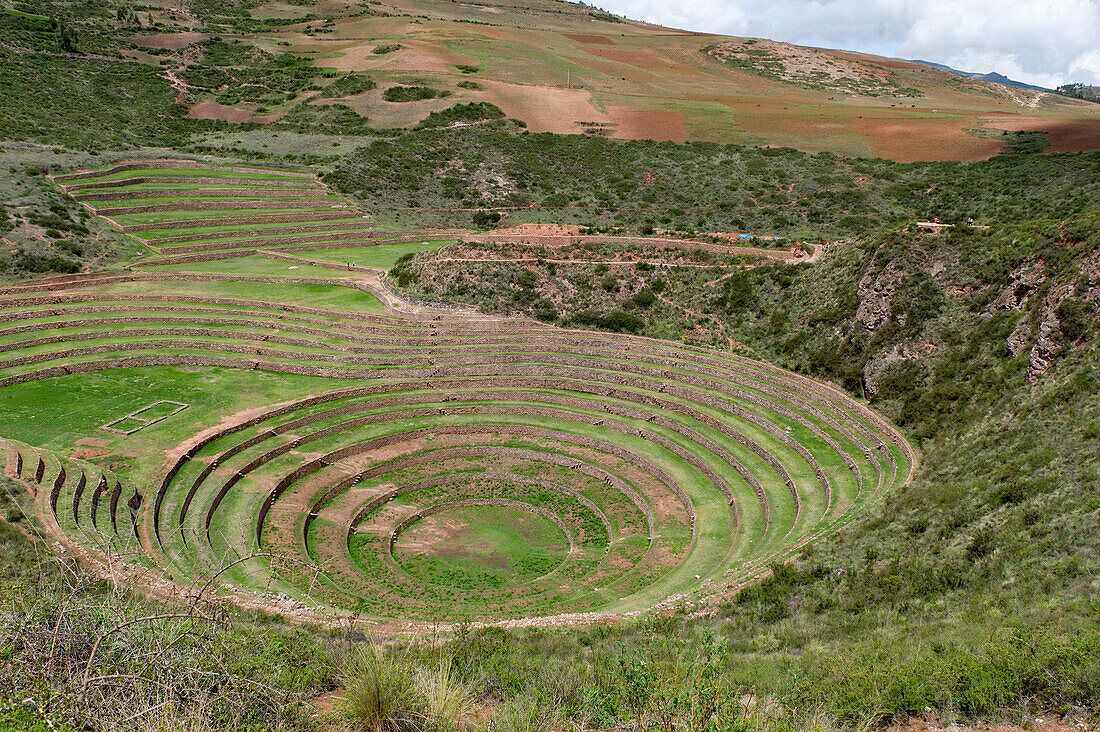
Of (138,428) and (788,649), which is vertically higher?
(788,649)

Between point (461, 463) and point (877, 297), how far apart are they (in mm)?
24578

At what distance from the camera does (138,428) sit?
97.1ft

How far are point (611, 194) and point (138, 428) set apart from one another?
175 ft

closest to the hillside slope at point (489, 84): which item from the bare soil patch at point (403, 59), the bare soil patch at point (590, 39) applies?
the bare soil patch at point (403, 59)

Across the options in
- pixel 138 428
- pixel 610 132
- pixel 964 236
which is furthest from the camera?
pixel 610 132

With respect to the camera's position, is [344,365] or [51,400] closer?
[51,400]

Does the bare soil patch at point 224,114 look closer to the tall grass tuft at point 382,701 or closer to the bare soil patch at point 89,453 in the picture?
the bare soil patch at point 89,453

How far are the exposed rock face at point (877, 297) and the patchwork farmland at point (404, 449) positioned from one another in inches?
195

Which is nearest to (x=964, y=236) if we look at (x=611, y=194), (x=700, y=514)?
(x=700, y=514)

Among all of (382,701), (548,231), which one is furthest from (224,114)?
(382,701)

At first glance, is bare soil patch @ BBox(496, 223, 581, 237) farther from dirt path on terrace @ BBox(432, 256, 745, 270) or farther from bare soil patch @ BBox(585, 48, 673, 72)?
bare soil patch @ BBox(585, 48, 673, 72)

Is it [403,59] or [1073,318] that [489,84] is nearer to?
[403,59]

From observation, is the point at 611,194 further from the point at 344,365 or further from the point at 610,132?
the point at 344,365

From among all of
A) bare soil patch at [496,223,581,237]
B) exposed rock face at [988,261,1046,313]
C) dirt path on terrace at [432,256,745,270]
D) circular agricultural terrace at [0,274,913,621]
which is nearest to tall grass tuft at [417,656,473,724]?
circular agricultural terrace at [0,274,913,621]
